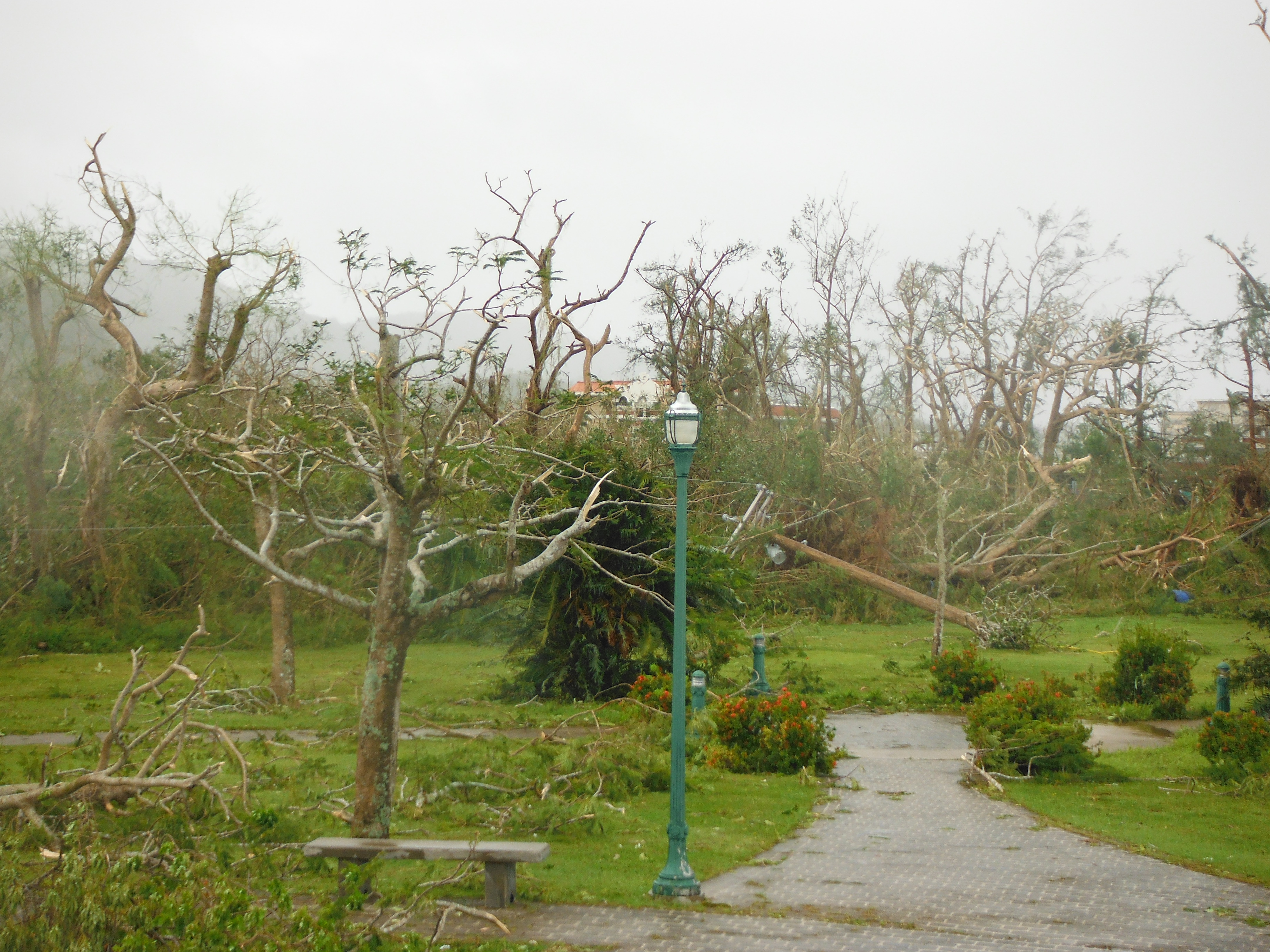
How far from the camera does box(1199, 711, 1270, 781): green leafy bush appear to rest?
11.1 metres

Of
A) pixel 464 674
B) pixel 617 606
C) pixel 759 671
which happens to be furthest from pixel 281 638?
pixel 759 671

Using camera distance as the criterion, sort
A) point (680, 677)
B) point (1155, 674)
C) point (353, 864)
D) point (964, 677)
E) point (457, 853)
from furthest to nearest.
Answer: point (964, 677), point (1155, 674), point (680, 677), point (457, 853), point (353, 864)

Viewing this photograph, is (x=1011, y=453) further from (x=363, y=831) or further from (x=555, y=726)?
(x=363, y=831)

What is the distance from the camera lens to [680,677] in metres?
7.51

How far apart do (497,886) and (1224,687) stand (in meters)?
11.1

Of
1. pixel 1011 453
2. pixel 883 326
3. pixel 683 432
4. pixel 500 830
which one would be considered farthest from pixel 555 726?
pixel 883 326

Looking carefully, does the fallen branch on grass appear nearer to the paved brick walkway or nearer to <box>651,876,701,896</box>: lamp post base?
the paved brick walkway

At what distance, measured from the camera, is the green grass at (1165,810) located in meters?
8.58

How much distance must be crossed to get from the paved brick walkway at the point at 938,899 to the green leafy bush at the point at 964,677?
5.99m

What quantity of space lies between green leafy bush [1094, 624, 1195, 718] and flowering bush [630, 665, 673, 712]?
7.10 metres

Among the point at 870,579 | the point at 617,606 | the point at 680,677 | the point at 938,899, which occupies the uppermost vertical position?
the point at 870,579

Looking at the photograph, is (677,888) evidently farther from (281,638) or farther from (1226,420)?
(1226,420)

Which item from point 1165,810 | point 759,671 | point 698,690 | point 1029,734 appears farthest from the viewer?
point 759,671

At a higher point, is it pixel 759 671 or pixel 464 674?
pixel 759 671
